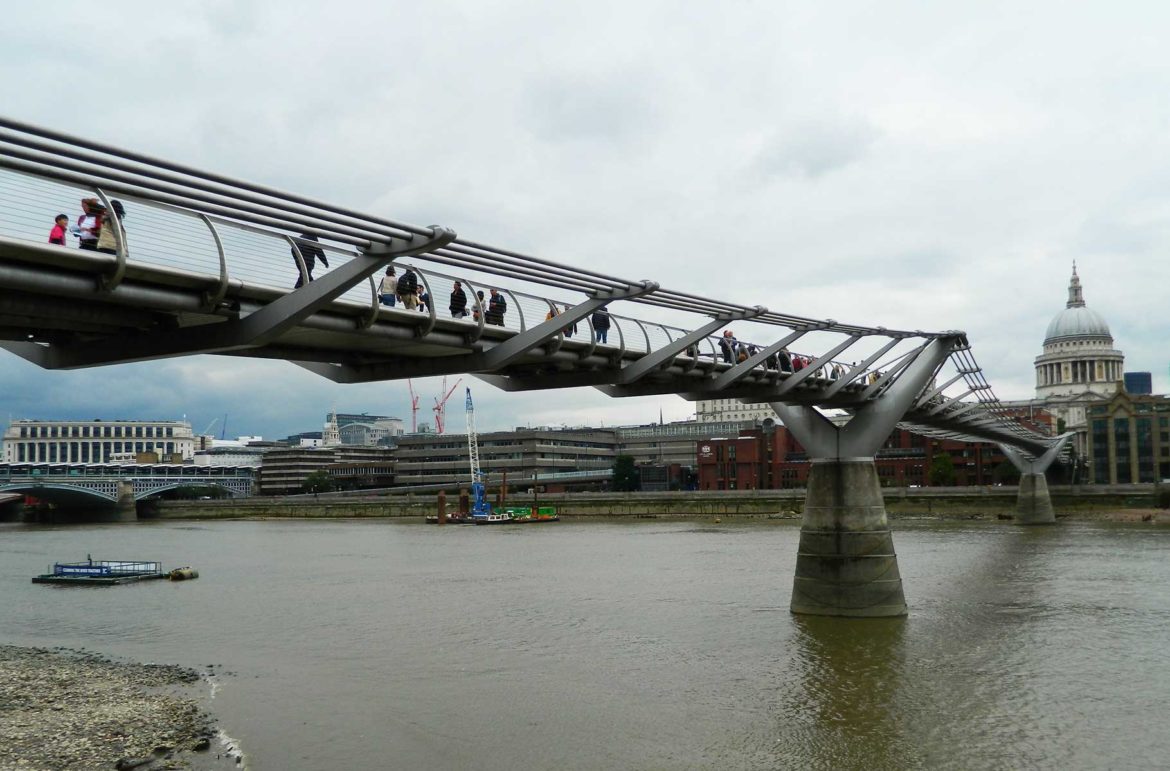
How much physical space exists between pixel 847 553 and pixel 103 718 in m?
14.0

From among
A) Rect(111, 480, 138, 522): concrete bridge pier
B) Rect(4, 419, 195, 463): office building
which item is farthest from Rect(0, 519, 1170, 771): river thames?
Rect(4, 419, 195, 463): office building

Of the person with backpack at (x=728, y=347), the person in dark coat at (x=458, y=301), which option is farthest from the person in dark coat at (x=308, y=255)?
the person with backpack at (x=728, y=347)

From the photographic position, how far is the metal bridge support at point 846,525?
21078mm

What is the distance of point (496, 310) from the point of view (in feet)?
46.0

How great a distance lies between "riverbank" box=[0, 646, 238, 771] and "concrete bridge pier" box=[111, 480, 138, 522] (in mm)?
78453

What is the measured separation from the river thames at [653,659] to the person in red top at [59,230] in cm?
637

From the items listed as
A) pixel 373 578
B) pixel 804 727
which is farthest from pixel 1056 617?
pixel 373 578

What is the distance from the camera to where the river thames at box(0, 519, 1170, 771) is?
41.2 ft

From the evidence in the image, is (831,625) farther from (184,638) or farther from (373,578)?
(373,578)

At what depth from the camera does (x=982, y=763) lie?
11.7 m

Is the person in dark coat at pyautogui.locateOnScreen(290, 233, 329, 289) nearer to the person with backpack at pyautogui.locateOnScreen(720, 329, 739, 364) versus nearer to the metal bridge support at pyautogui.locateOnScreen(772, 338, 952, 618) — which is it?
the person with backpack at pyautogui.locateOnScreen(720, 329, 739, 364)

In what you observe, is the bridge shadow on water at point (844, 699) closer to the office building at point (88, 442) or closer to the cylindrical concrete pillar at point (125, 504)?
the cylindrical concrete pillar at point (125, 504)

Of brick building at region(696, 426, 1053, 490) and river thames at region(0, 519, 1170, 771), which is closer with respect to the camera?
river thames at region(0, 519, 1170, 771)

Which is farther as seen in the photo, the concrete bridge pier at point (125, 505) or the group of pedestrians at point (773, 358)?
the concrete bridge pier at point (125, 505)
